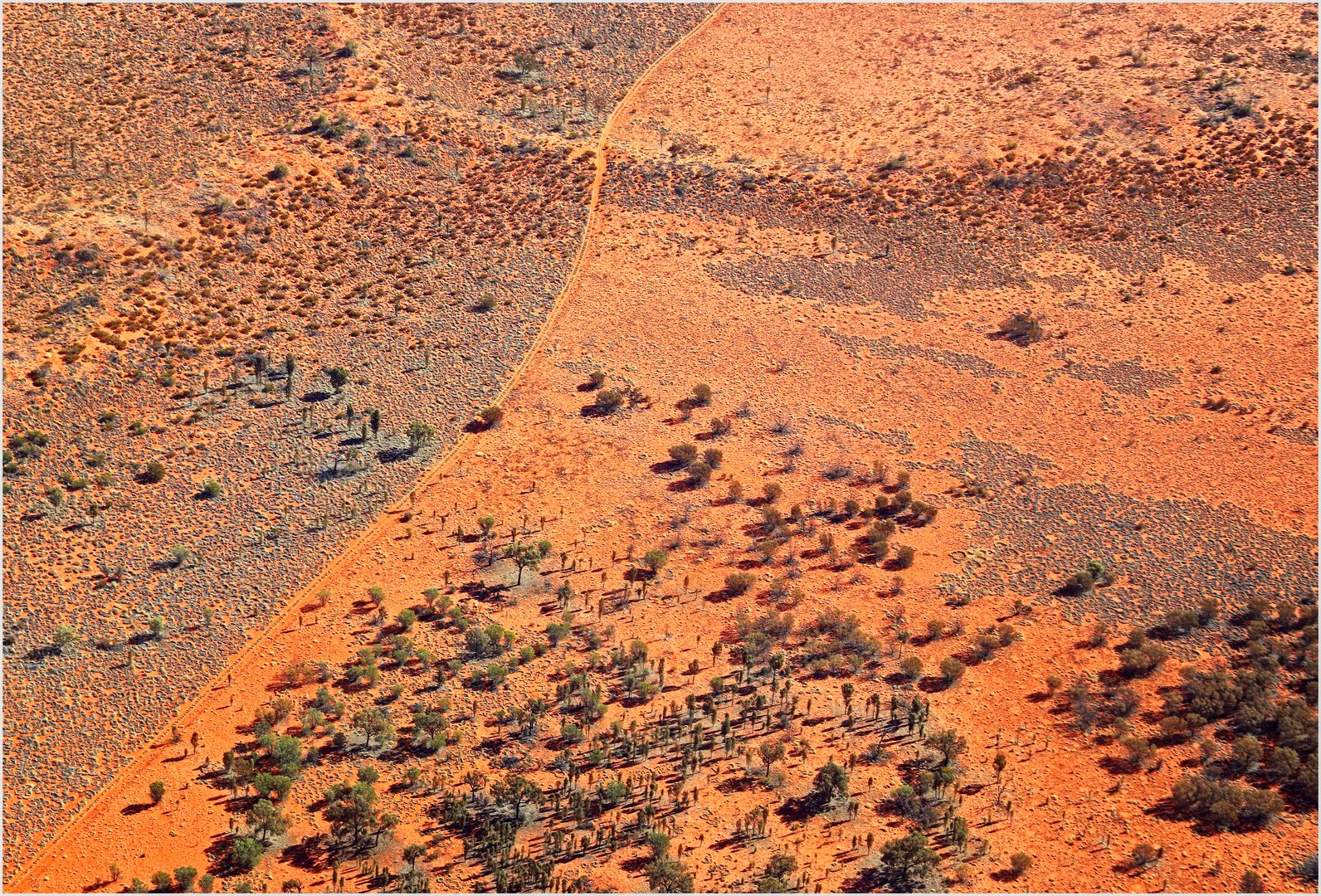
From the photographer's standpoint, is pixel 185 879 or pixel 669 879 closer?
pixel 185 879

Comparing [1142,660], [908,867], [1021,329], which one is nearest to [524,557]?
[908,867]

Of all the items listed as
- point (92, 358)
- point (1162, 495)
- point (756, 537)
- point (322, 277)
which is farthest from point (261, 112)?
point (1162, 495)

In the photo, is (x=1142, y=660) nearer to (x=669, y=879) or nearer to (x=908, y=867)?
(x=908, y=867)

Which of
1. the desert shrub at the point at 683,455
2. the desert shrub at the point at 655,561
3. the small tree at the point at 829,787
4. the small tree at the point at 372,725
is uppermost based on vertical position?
the desert shrub at the point at 683,455

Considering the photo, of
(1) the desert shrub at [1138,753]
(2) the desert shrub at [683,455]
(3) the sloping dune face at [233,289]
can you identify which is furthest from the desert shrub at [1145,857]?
(3) the sloping dune face at [233,289]

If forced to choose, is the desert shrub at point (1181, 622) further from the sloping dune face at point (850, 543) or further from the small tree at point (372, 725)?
the small tree at point (372, 725)

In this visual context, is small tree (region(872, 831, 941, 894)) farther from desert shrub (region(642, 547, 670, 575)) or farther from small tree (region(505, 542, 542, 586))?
small tree (region(505, 542, 542, 586))

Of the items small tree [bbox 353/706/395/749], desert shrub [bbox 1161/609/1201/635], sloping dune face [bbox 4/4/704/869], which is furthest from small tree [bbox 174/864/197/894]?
desert shrub [bbox 1161/609/1201/635]
